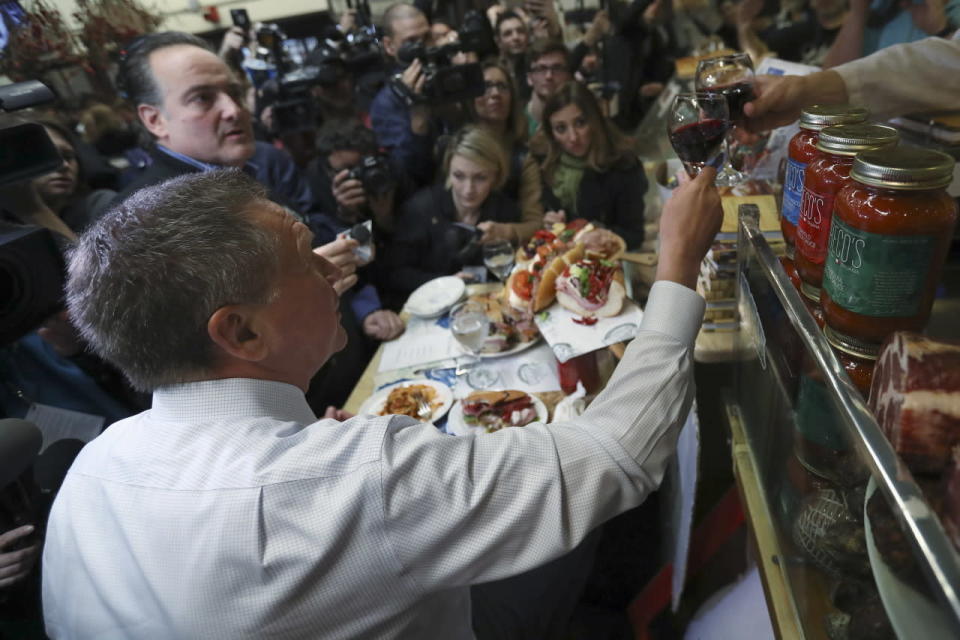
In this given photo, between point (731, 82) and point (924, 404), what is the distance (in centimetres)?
94

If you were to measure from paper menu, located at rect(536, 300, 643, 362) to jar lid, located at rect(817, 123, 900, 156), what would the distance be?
80 cm

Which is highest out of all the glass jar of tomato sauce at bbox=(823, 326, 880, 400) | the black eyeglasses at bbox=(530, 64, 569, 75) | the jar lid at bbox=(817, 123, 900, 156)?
the jar lid at bbox=(817, 123, 900, 156)

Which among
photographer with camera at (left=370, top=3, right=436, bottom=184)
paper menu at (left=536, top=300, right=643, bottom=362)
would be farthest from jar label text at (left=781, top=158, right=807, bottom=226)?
photographer with camera at (left=370, top=3, right=436, bottom=184)

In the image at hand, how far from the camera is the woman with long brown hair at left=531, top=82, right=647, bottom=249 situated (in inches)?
110

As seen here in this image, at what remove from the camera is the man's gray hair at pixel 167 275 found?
846 millimetres

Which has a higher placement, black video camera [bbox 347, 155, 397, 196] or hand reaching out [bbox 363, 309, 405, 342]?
black video camera [bbox 347, 155, 397, 196]

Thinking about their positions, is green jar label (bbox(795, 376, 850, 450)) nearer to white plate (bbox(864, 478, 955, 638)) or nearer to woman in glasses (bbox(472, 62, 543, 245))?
white plate (bbox(864, 478, 955, 638))

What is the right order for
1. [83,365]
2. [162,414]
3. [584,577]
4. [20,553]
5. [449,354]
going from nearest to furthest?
[162,414] → [20,553] → [584,577] → [83,365] → [449,354]

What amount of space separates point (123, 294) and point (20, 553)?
2.14 feet

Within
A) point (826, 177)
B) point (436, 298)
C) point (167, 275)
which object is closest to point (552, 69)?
point (436, 298)

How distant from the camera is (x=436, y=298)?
2.21 metres

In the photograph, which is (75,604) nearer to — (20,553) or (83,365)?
(20,553)

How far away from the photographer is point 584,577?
1.60m

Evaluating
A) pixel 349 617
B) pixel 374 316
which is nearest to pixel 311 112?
pixel 374 316
